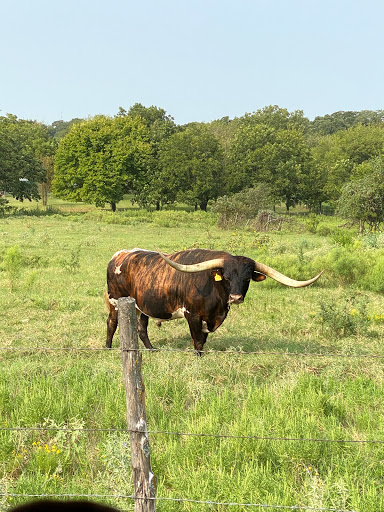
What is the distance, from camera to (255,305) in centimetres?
1032

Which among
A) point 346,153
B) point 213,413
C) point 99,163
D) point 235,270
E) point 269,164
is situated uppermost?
point 346,153

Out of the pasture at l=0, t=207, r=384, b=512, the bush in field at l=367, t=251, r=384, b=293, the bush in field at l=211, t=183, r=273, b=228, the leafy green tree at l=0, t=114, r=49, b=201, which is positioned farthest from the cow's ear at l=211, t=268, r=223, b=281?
the leafy green tree at l=0, t=114, r=49, b=201

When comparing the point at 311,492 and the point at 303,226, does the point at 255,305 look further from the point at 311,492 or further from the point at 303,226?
the point at 303,226

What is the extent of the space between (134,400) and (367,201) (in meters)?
23.2

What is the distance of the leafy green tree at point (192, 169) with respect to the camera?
4253 cm

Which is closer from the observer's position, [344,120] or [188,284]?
Result: [188,284]

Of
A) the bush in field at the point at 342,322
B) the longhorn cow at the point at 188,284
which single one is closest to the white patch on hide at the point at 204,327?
the longhorn cow at the point at 188,284

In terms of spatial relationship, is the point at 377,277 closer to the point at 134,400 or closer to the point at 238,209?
the point at 134,400

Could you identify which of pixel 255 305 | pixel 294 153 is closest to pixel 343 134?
pixel 294 153

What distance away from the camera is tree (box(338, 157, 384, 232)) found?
23641 millimetres

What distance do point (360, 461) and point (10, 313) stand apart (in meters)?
7.70

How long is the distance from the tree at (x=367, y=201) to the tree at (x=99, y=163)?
23.8 m

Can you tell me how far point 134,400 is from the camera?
2.95 m

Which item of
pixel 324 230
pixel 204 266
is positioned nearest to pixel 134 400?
pixel 204 266
